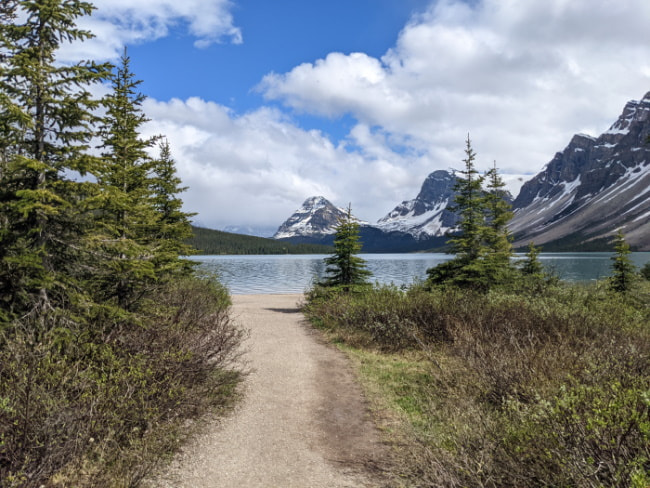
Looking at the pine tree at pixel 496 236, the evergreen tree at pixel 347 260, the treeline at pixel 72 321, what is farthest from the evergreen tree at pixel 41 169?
the pine tree at pixel 496 236

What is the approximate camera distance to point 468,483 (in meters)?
4.02

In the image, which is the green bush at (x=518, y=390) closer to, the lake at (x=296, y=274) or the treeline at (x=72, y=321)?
the treeline at (x=72, y=321)

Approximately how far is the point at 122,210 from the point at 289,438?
25.2 ft

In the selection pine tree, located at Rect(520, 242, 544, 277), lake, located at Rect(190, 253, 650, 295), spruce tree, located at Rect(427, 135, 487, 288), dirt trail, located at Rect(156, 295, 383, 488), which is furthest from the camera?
lake, located at Rect(190, 253, 650, 295)

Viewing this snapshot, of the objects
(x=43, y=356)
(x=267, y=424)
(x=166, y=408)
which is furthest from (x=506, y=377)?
(x=43, y=356)

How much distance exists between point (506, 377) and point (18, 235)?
878 centimetres

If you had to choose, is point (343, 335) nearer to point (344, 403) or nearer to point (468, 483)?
point (344, 403)

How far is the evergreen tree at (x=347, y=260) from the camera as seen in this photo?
20188 mm

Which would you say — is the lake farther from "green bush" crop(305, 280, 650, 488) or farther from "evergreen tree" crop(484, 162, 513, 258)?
"green bush" crop(305, 280, 650, 488)

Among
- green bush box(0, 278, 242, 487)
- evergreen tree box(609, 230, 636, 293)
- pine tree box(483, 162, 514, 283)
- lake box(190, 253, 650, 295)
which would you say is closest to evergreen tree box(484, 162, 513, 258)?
pine tree box(483, 162, 514, 283)

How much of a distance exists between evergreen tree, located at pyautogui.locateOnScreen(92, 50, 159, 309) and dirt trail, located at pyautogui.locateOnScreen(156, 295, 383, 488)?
3.91 metres

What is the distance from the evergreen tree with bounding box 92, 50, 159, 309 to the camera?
7.80 m

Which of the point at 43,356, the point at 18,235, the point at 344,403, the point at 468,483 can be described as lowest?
the point at 344,403

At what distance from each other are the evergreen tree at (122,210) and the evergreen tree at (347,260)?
392 inches
